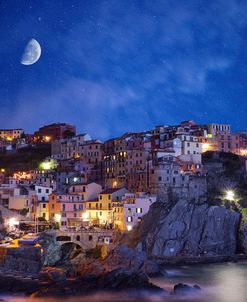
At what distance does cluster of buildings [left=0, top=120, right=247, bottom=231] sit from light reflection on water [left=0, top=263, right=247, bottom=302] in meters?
12.7

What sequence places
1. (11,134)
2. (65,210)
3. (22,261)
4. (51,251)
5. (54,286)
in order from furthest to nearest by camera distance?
(11,134)
(65,210)
(51,251)
(22,261)
(54,286)

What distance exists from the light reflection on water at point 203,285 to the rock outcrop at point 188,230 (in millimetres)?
4173

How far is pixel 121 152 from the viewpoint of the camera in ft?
271

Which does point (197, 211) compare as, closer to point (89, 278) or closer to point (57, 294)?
point (89, 278)

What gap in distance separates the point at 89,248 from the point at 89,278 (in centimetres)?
1774

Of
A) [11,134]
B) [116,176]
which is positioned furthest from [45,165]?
[11,134]

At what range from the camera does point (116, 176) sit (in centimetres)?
8150

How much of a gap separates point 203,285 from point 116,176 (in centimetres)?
3638

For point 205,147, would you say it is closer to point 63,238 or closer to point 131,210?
point 131,210

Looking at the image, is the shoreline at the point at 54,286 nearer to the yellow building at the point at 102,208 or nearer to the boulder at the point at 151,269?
the boulder at the point at 151,269

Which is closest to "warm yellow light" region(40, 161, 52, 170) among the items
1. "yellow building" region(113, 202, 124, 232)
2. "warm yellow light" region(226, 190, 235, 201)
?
"yellow building" region(113, 202, 124, 232)

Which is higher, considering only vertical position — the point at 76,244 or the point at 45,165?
the point at 45,165

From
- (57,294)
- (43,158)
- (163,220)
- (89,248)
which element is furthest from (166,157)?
(57,294)

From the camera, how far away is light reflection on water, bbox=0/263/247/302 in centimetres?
4041
